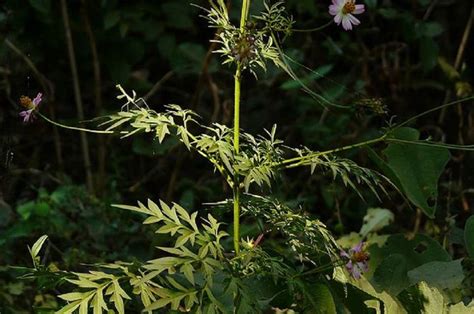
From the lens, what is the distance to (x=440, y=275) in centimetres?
175

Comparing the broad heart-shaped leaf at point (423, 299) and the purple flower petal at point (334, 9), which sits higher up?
the purple flower petal at point (334, 9)

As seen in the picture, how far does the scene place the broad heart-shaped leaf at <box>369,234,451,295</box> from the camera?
1.75 m

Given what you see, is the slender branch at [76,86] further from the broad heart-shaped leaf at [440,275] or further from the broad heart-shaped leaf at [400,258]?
the broad heart-shaped leaf at [440,275]

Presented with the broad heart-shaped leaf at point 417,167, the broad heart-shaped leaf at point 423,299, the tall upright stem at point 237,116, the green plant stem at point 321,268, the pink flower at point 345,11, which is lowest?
the broad heart-shaped leaf at point 423,299

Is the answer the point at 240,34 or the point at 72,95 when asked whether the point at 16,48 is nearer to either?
the point at 72,95

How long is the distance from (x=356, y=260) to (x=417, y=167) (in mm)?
450

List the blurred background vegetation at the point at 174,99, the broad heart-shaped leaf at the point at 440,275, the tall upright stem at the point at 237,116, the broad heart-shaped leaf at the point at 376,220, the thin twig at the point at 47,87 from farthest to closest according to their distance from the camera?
the thin twig at the point at 47,87 → the blurred background vegetation at the point at 174,99 → the broad heart-shaped leaf at the point at 376,220 → the broad heart-shaped leaf at the point at 440,275 → the tall upright stem at the point at 237,116

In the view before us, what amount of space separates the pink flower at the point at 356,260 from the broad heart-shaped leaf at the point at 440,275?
0.10m

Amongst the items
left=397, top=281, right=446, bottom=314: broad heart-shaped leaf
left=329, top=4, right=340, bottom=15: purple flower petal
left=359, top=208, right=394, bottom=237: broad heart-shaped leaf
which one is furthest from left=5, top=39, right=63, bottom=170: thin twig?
left=397, top=281, right=446, bottom=314: broad heart-shaped leaf

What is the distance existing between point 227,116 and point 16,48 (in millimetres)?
738

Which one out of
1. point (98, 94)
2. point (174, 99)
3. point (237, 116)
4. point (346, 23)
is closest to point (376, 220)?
point (346, 23)

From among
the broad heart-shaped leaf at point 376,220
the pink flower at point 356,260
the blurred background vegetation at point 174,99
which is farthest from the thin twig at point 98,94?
the pink flower at point 356,260

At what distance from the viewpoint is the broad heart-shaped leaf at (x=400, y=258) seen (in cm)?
175

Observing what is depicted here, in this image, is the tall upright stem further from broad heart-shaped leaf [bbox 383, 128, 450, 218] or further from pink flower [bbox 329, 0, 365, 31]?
broad heart-shaped leaf [bbox 383, 128, 450, 218]
